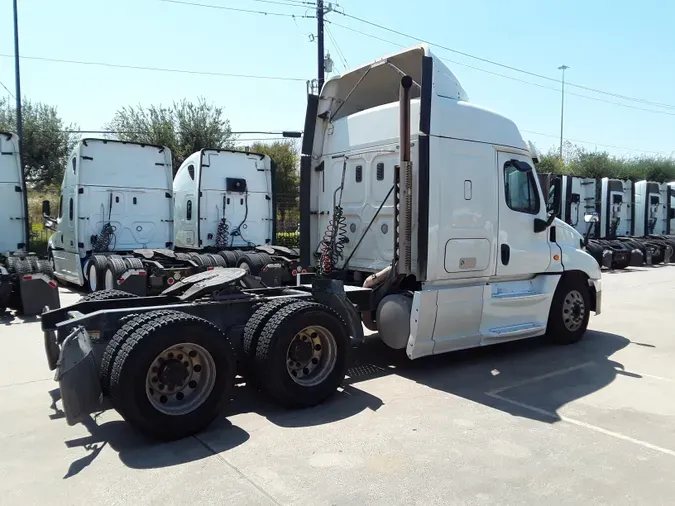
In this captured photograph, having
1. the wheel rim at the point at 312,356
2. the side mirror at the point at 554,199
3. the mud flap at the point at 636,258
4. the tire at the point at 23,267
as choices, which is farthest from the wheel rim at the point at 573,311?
the mud flap at the point at 636,258

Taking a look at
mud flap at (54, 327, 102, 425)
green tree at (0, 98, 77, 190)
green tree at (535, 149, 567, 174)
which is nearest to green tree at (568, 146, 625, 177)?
green tree at (535, 149, 567, 174)

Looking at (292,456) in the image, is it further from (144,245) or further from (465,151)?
(144,245)

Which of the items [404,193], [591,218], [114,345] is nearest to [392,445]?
[114,345]

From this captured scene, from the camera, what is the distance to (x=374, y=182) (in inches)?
288

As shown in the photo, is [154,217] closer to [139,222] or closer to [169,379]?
[139,222]

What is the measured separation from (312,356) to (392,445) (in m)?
1.41

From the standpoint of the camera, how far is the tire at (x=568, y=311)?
8.12 m

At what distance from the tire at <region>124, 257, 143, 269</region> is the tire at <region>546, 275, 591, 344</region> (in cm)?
794

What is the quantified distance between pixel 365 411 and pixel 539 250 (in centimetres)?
365

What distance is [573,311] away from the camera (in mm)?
8250

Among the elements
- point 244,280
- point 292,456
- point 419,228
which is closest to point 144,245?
point 244,280

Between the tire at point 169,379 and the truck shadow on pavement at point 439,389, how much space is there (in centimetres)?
19

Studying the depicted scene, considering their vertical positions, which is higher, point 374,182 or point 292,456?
point 374,182

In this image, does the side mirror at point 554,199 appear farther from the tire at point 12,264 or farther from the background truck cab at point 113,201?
the tire at point 12,264
